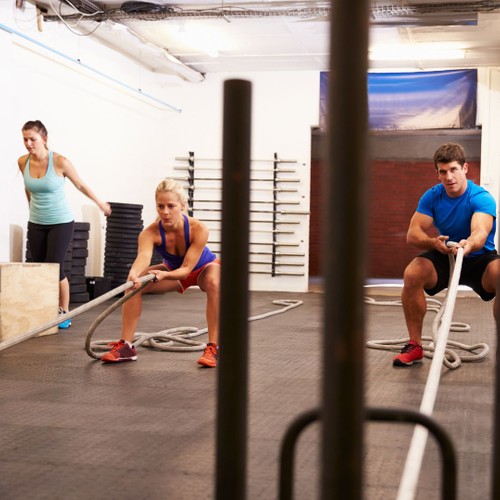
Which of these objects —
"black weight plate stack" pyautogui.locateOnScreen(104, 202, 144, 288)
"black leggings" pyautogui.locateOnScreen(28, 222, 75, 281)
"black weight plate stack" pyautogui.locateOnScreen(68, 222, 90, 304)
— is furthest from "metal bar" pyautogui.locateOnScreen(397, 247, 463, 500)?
"black weight plate stack" pyautogui.locateOnScreen(104, 202, 144, 288)

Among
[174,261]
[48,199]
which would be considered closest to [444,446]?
[174,261]

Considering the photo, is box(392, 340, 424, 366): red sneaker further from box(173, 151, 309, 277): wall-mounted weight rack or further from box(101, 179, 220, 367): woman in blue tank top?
box(173, 151, 309, 277): wall-mounted weight rack

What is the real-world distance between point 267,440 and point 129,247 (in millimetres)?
5786

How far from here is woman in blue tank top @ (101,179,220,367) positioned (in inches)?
151

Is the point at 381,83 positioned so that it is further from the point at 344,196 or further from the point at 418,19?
the point at 344,196

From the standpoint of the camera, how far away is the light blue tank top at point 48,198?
525cm

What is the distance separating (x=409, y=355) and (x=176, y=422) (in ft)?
5.11

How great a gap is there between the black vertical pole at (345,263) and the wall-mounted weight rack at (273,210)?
8915 millimetres

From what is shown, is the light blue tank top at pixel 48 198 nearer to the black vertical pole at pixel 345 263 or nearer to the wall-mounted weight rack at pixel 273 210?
the wall-mounted weight rack at pixel 273 210

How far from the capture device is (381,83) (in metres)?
9.58

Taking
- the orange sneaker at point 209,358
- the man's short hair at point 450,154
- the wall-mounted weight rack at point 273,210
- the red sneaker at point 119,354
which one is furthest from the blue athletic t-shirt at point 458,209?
the wall-mounted weight rack at point 273,210

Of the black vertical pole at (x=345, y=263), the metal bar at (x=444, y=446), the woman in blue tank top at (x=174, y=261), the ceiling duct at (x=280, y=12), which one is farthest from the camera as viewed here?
the ceiling duct at (x=280, y=12)

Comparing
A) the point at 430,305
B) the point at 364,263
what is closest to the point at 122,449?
the point at 364,263

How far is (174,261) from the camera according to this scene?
405 cm
